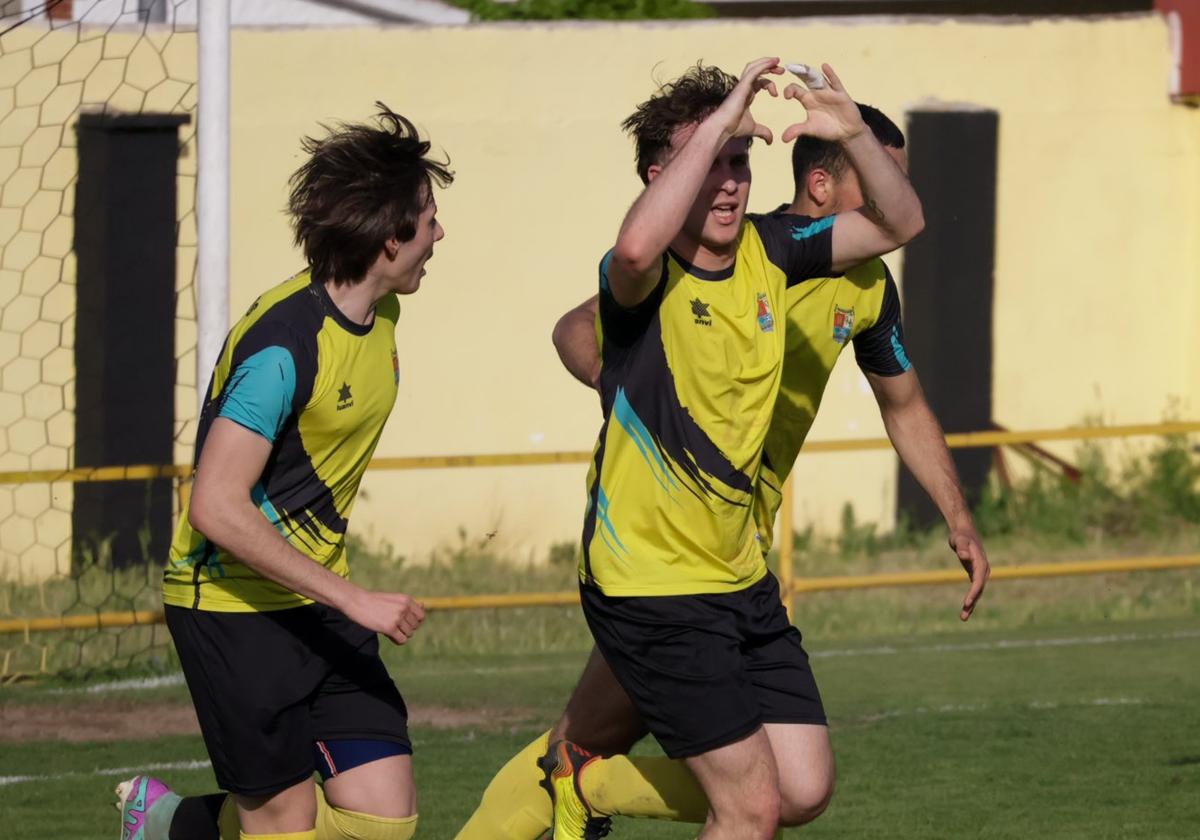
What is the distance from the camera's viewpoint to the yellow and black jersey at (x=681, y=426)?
4.58 m

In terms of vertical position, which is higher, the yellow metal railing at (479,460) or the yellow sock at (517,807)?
the yellow metal railing at (479,460)

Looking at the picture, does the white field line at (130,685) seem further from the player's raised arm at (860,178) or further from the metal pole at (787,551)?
the player's raised arm at (860,178)

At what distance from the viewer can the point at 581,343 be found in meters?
4.77

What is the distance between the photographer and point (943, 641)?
10.9m

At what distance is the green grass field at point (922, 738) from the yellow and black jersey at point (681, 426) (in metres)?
2.12

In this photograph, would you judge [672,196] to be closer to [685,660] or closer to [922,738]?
[685,660]

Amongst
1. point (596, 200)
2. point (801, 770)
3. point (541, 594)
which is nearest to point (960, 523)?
point (801, 770)

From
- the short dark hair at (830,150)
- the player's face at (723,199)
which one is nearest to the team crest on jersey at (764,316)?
the player's face at (723,199)

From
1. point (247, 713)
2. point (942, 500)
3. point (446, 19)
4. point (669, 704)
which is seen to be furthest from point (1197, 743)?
point (446, 19)

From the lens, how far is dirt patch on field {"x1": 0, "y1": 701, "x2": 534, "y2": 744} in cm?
845

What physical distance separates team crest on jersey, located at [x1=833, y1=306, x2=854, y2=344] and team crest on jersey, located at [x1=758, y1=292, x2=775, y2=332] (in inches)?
17.6

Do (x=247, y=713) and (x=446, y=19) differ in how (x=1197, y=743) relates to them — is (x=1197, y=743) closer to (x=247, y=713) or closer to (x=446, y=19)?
(x=247, y=713)

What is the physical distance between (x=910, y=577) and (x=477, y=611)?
9.09 ft

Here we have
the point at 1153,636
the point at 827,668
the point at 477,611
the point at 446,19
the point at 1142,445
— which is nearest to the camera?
the point at 827,668
